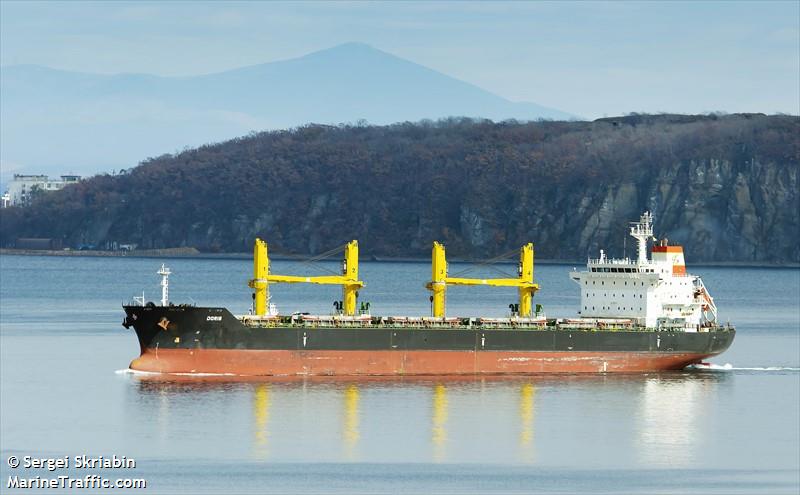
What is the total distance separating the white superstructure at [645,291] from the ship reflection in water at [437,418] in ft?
14.9

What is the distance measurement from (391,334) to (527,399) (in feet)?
22.2

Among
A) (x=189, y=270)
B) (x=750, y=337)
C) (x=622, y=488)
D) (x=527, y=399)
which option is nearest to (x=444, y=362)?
(x=527, y=399)

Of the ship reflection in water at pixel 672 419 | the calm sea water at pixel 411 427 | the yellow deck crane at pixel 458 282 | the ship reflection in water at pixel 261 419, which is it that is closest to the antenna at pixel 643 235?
the yellow deck crane at pixel 458 282

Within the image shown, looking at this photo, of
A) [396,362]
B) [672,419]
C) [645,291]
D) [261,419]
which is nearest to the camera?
[261,419]

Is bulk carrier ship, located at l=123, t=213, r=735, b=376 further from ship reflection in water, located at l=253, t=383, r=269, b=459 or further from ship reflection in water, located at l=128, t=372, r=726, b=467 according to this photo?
ship reflection in water, located at l=253, t=383, r=269, b=459

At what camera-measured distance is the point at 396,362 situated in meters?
61.0

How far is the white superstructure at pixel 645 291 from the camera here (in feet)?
218

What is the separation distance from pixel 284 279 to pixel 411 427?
14.3m

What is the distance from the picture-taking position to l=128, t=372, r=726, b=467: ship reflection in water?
45344 mm

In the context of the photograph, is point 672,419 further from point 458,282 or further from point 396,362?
point 458,282

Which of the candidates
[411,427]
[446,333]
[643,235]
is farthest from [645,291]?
[411,427]

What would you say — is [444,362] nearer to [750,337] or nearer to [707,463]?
[707,463]

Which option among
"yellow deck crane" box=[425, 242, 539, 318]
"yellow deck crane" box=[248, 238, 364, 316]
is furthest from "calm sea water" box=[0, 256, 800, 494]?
"yellow deck crane" box=[425, 242, 539, 318]

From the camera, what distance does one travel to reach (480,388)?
58.6 m
